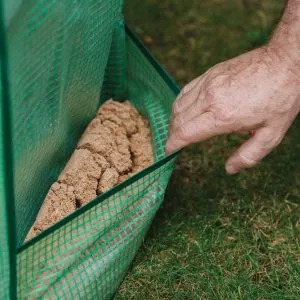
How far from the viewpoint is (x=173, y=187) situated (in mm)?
2422

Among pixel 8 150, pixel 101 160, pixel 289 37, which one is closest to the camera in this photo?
pixel 8 150

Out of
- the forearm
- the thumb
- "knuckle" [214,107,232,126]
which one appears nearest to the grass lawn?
the thumb

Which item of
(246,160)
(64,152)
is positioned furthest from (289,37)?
(64,152)

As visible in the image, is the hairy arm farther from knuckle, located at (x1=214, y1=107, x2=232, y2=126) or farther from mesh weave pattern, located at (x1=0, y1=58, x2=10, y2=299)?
mesh weave pattern, located at (x1=0, y1=58, x2=10, y2=299)

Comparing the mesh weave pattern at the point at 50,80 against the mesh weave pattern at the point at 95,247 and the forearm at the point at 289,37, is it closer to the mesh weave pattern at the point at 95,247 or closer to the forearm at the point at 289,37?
the mesh weave pattern at the point at 95,247

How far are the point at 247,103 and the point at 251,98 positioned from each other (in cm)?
2

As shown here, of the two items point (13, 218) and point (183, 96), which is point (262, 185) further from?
point (13, 218)

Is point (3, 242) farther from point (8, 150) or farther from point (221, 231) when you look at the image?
point (221, 231)

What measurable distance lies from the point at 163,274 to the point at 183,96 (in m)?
0.59

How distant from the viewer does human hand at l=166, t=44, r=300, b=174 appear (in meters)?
1.74

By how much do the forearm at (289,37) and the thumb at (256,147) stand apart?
19cm

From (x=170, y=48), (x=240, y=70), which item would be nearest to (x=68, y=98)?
(x=240, y=70)

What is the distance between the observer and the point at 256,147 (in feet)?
5.95

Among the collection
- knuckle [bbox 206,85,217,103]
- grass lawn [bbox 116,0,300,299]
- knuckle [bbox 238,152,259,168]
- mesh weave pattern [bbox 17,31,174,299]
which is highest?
knuckle [bbox 206,85,217,103]
